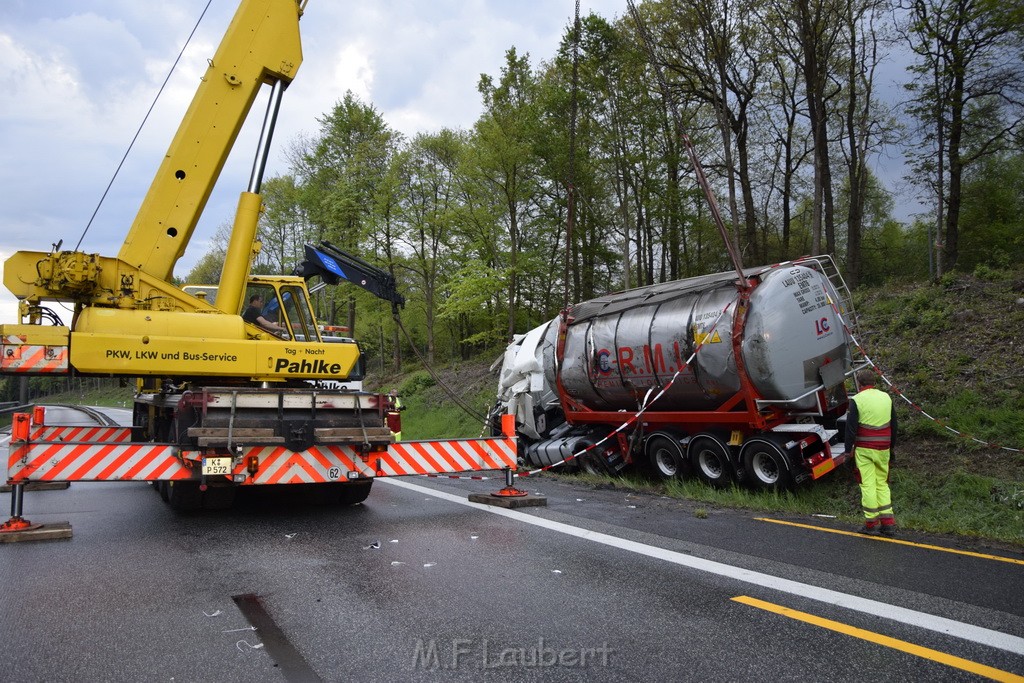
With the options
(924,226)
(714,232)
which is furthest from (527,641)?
(924,226)

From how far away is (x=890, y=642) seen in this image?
388 cm

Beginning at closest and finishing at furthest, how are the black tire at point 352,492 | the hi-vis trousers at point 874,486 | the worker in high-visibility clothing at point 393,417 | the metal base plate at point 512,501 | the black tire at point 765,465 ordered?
the hi-vis trousers at point 874,486
the worker in high-visibility clothing at point 393,417
the metal base plate at point 512,501
the black tire at point 352,492
the black tire at point 765,465

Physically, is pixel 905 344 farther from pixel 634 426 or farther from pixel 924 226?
pixel 924 226

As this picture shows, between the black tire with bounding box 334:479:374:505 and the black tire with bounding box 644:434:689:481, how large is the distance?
4.94 m

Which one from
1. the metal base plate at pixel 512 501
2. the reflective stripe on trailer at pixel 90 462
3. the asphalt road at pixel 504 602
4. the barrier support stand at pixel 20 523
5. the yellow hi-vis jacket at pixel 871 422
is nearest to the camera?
the asphalt road at pixel 504 602

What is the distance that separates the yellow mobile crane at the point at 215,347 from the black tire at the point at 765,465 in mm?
3520

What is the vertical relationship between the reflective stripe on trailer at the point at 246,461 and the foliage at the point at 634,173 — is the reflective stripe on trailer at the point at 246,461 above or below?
below

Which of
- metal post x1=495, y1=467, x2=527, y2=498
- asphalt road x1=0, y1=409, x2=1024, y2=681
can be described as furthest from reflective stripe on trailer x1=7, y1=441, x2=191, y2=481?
metal post x1=495, y1=467, x2=527, y2=498

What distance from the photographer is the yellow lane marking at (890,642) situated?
344 centimetres

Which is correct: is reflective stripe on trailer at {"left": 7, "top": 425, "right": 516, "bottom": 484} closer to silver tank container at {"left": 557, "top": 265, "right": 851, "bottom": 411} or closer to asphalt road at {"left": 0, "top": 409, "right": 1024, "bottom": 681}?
asphalt road at {"left": 0, "top": 409, "right": 1024, "bottom": 681}

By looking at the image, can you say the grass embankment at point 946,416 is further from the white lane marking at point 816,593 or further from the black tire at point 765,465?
the white lane marking at point 816,593

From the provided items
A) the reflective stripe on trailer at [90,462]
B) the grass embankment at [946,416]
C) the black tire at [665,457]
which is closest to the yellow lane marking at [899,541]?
the grass embankment at [946,416]

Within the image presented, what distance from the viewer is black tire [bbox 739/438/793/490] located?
9391mm

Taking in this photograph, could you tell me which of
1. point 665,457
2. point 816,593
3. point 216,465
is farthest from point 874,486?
point 216,465
